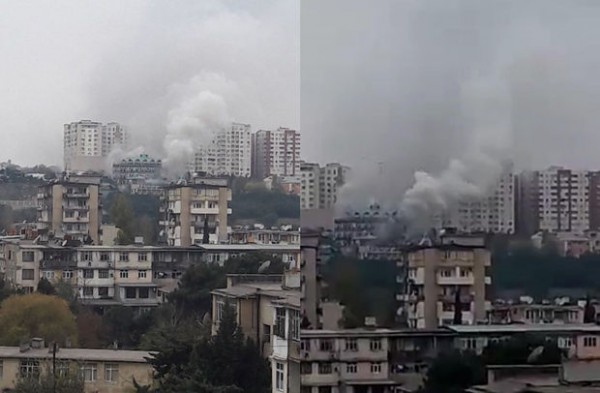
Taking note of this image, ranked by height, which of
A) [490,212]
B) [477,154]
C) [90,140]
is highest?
[90,140]

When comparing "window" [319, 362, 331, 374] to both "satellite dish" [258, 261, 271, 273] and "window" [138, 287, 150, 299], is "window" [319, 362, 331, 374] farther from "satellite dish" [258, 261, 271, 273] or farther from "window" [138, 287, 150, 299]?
"window" [138, 287, 150, 299]

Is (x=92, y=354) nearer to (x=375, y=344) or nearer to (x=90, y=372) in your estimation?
(x=90, y=372)

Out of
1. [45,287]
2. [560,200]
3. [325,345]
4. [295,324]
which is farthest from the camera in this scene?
[45,287]

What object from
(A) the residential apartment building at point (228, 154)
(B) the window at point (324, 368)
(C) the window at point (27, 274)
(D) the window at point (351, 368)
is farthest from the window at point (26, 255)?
(D) the window at point (351, 368)

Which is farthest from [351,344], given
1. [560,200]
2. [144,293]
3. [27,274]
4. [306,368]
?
[27,274]

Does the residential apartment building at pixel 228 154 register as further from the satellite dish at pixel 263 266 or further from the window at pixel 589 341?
the window at pixel 589 341

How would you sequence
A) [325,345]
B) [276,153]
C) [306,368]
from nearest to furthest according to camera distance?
[325,345] → [306,368] → [276,153]

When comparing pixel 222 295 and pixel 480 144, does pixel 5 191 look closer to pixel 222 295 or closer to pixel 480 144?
pixel 222 295

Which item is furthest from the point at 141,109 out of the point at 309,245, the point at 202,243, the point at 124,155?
the point at 309,245

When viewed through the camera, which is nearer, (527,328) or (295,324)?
(527,328)
